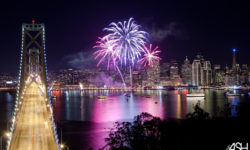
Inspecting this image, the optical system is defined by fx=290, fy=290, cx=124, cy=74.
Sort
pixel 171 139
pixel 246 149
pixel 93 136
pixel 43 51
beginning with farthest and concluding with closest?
1. pixel 43 51
2. pixel 93 136
3. pixel 171 139
4. pixel 246 149

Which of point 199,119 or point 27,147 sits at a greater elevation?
point 199,119

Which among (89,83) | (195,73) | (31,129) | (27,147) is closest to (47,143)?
(27,147)

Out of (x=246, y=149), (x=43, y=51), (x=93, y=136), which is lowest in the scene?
(x=93, y=136)

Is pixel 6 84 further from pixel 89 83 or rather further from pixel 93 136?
pixel 93 136

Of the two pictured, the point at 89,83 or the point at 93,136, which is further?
the point at 89,83

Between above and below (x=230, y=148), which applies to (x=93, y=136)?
below

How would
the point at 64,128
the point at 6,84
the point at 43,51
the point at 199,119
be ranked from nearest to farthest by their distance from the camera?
the point at 199,119, the point at 64,128, the point at 43,51, the point at 6,84

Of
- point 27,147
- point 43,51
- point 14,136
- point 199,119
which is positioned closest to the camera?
point 199,119

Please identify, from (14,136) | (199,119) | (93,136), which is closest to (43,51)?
(93,136)

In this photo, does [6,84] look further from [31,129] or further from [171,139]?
[171,139]
